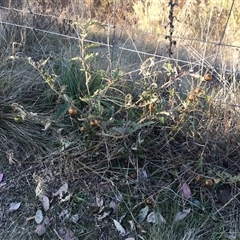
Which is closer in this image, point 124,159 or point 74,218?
point 74,218

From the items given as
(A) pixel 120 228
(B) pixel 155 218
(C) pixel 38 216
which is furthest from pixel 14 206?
(B) pixel 155 218

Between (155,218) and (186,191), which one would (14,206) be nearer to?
(155,218)

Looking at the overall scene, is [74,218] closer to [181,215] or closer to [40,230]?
[40,230]

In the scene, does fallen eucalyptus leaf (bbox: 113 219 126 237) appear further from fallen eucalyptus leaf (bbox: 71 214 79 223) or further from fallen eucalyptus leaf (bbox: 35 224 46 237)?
fallen eucalyptus leaf (bbox: 35 224 46 237)

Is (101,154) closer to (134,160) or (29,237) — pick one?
(134,160)

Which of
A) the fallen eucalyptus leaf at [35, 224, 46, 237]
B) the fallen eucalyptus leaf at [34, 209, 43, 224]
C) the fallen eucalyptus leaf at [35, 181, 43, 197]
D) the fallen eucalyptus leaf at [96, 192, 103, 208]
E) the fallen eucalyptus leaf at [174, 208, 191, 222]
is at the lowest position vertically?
the fallen eucalyptus leaf at [35, 224, 46, 237]

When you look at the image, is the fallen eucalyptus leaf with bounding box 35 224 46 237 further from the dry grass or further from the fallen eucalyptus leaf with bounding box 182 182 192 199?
the fallen eucalyptus leaf with bounding box 182 182 192 199

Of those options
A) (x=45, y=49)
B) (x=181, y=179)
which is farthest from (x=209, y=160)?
(x=45, y=49)

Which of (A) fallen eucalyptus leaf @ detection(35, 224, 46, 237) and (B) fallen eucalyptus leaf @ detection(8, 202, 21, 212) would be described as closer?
(A) fallen eucalyptus leaf @ detection(35, 224, 46, 237)

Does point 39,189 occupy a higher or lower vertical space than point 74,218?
higher

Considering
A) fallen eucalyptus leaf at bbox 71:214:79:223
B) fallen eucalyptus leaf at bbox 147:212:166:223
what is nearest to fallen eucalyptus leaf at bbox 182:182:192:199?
fallen eucalyptus leaf at bbox 147:212:166:223

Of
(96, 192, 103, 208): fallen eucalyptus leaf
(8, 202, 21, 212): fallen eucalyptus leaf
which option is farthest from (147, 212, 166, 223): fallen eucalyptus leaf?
(8, 202, 21, 212): fallen eucalyptus leaf

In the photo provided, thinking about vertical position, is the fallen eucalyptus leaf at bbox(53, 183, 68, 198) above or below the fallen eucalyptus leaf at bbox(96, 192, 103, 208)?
above

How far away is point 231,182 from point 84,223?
731 millimetres
